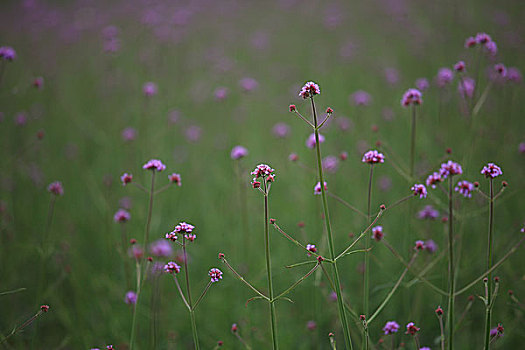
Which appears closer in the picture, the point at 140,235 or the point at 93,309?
the point at 93,309

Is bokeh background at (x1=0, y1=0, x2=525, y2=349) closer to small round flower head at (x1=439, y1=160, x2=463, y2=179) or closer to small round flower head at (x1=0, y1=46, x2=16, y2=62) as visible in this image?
small round flower head at (x1=0, y1=46, x2=16, y2=62)

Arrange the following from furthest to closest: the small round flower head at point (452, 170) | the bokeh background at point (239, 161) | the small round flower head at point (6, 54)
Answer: the bokeh background at point (239, 161), the small round flower head at point (6, 54), the small round flower head at point (452, 170)

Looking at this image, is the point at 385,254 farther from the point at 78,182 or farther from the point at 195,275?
the point at 78,182

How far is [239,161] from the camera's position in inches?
135

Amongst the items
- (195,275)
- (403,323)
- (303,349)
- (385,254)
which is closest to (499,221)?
(385,254)

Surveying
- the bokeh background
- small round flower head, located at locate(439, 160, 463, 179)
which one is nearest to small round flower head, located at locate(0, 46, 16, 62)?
the bokeh background

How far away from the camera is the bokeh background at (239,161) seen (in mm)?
2285

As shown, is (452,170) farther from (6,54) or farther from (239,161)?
(239,161)

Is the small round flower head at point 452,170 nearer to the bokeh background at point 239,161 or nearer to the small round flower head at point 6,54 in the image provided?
the bokeh background at point 239,161

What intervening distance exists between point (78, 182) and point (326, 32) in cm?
483

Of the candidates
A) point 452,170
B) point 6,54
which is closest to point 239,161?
point 6,54

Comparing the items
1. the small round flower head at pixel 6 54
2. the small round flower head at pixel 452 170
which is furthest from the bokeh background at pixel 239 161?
the small round flower head at pixel 452 170

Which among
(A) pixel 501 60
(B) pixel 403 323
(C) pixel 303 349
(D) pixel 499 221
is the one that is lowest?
(C) pixel 303 349

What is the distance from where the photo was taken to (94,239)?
3.00 meters
